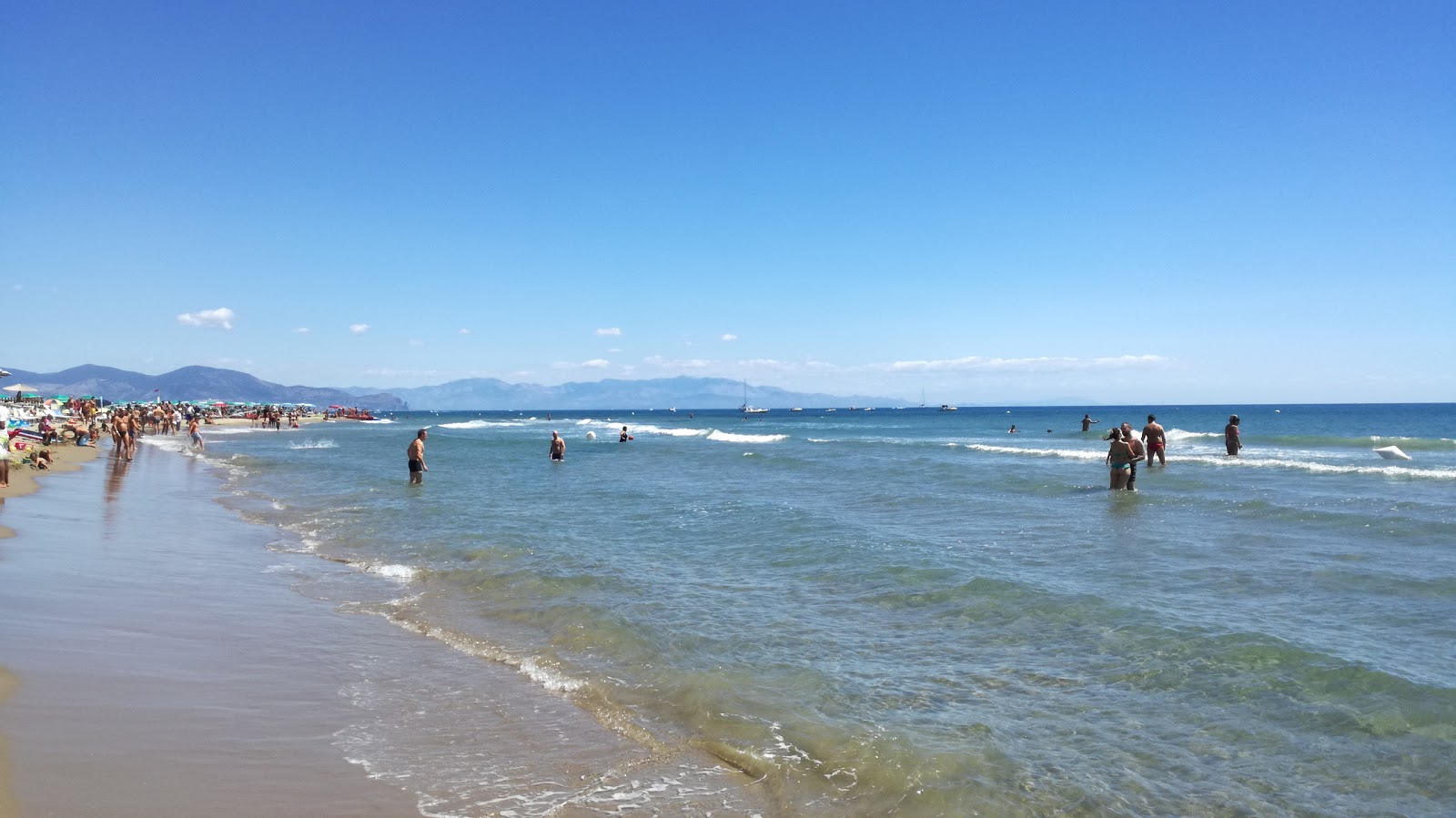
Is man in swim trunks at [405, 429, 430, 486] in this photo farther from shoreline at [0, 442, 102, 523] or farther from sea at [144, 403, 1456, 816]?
shoreline at [0, 442, 102, 523]

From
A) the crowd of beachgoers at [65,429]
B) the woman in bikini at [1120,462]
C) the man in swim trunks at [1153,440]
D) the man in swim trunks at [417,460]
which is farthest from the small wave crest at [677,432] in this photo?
the woman in bikini at [1120,462]

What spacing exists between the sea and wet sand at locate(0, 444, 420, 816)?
0.40 m

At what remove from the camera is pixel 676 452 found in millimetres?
40562

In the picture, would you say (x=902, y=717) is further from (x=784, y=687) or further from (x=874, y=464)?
(x=874, y=464)

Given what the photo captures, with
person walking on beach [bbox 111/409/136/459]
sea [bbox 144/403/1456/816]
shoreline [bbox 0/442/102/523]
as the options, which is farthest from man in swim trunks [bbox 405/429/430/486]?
person walking on beach [bbox 111/409/136/459]

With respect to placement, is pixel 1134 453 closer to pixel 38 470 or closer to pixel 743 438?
pixel 38 470

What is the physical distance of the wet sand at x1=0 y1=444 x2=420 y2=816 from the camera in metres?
4.27

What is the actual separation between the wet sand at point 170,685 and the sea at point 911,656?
0.40m

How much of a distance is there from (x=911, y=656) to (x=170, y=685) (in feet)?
19.0

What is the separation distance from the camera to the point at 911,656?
731 cm

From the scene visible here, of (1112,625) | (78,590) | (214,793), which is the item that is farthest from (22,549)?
(1112,625)

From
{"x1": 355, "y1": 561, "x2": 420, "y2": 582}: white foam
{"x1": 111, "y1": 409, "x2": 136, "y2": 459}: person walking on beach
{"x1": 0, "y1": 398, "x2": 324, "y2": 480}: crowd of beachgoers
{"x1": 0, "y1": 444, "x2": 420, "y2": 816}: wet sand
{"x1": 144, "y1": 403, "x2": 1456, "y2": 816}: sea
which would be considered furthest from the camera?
{"x1": 111, "y1": 409, "x2": 136, "y2": 459}: person walking on beach

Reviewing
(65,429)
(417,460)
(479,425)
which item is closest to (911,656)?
(417,460)

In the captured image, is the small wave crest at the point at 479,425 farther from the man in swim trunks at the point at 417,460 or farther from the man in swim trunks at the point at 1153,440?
the man in swim trunks at the point at 1153,440
